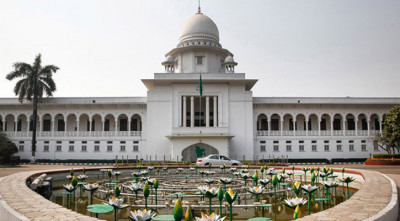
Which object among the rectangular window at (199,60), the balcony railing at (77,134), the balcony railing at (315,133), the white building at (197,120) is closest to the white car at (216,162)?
the white building at (197,120)

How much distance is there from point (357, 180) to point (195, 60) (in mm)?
27415

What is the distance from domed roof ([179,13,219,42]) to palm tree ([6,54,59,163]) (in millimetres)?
16096

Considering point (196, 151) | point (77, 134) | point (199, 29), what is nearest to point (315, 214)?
point (196, 151)

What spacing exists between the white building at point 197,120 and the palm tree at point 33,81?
2398 millimetres

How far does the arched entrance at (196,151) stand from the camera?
3312 centimetres

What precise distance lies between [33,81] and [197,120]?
59.8 ft

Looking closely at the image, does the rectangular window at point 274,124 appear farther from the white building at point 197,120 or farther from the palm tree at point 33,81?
the palm tree at point 33,81

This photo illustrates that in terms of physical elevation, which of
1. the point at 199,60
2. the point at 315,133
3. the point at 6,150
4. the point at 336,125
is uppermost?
the point at 199,60

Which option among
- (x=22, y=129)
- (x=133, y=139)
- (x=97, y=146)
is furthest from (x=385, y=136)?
(x=22, y=129)

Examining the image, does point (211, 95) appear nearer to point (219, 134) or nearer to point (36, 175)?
point (219, 134)

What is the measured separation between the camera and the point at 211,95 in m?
35.4

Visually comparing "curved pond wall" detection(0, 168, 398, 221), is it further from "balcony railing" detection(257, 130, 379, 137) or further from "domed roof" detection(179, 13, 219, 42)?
"domed roof" detection(179, 13, 219, 42)

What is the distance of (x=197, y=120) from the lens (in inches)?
1491

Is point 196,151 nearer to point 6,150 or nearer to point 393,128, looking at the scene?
point 6,150
